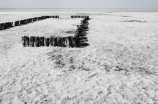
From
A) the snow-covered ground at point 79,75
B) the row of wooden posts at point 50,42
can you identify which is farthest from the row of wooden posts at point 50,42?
the snow-covered ground at point 79,75

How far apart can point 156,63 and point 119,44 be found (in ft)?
11.8

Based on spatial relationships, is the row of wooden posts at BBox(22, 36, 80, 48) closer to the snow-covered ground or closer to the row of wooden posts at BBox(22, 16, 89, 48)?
the row of wooden posts at BBox(22, 16, 89, 48)

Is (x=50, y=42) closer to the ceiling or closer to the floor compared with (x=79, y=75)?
closer to the ceiling

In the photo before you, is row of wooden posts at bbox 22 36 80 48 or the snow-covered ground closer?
the snow-covered ground

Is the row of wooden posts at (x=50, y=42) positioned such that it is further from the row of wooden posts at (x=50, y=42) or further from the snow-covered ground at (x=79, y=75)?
the snow-covered ground at (x=79, y=75)

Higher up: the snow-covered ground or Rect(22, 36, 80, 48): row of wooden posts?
Rect(22, 36, 80, 48): row of wooden posts

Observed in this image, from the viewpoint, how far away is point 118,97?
4547mm

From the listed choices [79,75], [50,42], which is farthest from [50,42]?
[79,75]

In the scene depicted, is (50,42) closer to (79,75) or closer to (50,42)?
(50,42)

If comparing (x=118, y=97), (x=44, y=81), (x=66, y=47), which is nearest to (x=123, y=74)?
(x=118, y=97)

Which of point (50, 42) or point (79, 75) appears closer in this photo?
point (79, 75)

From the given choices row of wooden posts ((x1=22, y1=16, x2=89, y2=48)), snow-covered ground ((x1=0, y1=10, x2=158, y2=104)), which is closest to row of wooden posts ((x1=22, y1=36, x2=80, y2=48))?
row of wooden posts ((x1=22, y1=16, x2=89, y2=48))

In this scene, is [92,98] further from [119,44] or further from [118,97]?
[119,44]

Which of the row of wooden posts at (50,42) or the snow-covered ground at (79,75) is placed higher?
the row of wooden posts at (50,42)
